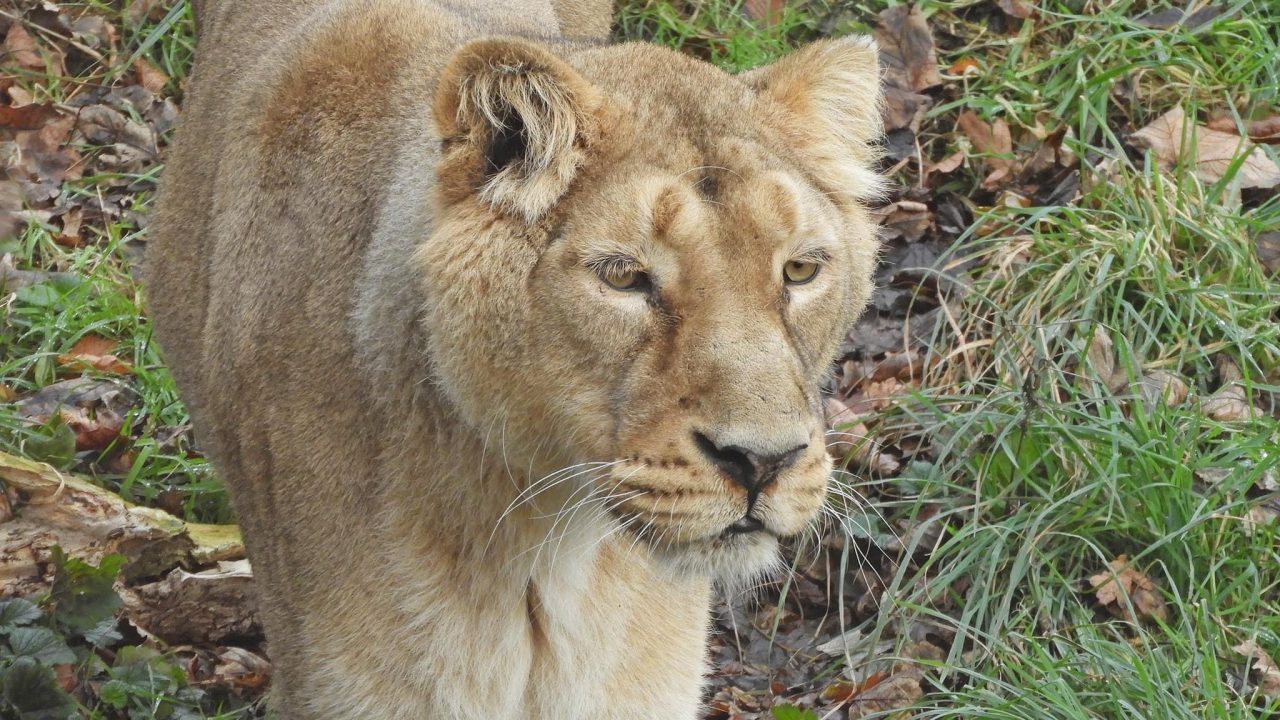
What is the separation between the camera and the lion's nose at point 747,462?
2969 millimetres

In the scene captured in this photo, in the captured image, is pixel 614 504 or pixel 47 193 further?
pixel 47 193

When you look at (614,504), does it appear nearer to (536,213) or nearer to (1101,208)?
(536,213)

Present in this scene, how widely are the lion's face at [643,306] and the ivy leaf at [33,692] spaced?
1.58 meters

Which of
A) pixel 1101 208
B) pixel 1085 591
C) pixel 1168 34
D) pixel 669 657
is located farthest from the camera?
pixel 1168 34

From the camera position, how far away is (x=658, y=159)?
3236mm

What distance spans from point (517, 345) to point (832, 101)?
1.11 metres

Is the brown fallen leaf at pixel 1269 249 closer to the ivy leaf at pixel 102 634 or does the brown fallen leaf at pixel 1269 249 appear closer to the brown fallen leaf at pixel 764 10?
the brown fallen leaf at pixel 764 10

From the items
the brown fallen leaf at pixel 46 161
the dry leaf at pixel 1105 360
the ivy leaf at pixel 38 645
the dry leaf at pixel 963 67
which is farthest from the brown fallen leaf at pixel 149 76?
the dry leaf at pixel 1105 360

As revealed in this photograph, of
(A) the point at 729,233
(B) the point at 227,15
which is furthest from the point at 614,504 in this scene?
(B) the point at 227,15

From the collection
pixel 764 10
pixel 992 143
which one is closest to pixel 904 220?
pixel 992 143

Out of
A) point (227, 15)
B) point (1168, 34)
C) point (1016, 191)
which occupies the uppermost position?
point (227, 15)

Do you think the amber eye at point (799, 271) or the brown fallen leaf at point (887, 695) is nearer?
the amber eye at point (799, 271)

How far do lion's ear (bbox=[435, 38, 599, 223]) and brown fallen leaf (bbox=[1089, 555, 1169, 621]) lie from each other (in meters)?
2.54

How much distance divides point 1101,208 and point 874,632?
2.14m
